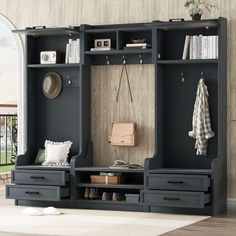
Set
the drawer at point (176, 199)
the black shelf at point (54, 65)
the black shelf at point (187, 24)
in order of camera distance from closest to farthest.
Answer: the drawer at point (176, 199), the black shelf at point (187, 24), the black shelf at point (54, 65)

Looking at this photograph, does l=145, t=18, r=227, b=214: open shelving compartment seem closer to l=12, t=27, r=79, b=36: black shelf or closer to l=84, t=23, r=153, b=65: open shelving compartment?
l=84, t=23, r=153, b=65: open shelving compartment

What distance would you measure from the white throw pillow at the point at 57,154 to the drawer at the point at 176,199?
1225 millimetres

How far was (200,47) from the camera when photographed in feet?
27.7

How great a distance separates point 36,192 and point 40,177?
18 cm

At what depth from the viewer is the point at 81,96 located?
8.98 meters

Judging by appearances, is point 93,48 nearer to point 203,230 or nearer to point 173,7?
point 173,7

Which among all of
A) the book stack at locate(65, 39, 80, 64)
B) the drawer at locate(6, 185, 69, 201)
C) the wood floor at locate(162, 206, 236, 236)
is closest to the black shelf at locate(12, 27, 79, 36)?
the book stack at locate(65, 39, 80, 64)

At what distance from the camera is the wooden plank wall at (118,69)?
8.57 meters

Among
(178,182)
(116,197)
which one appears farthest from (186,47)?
(116,197)

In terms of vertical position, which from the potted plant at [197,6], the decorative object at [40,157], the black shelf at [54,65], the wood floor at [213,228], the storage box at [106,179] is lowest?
the wood floor at [213,228]

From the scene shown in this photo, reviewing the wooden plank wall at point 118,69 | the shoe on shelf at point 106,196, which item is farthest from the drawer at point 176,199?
the wooden plank wall at point 118,69

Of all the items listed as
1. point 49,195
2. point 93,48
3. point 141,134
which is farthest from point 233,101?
point 49,195

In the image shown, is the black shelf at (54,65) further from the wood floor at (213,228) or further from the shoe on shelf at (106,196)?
the wood floor at (213,228)

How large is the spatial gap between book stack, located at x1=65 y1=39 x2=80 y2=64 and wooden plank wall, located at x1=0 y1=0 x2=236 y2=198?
11.8 inches
